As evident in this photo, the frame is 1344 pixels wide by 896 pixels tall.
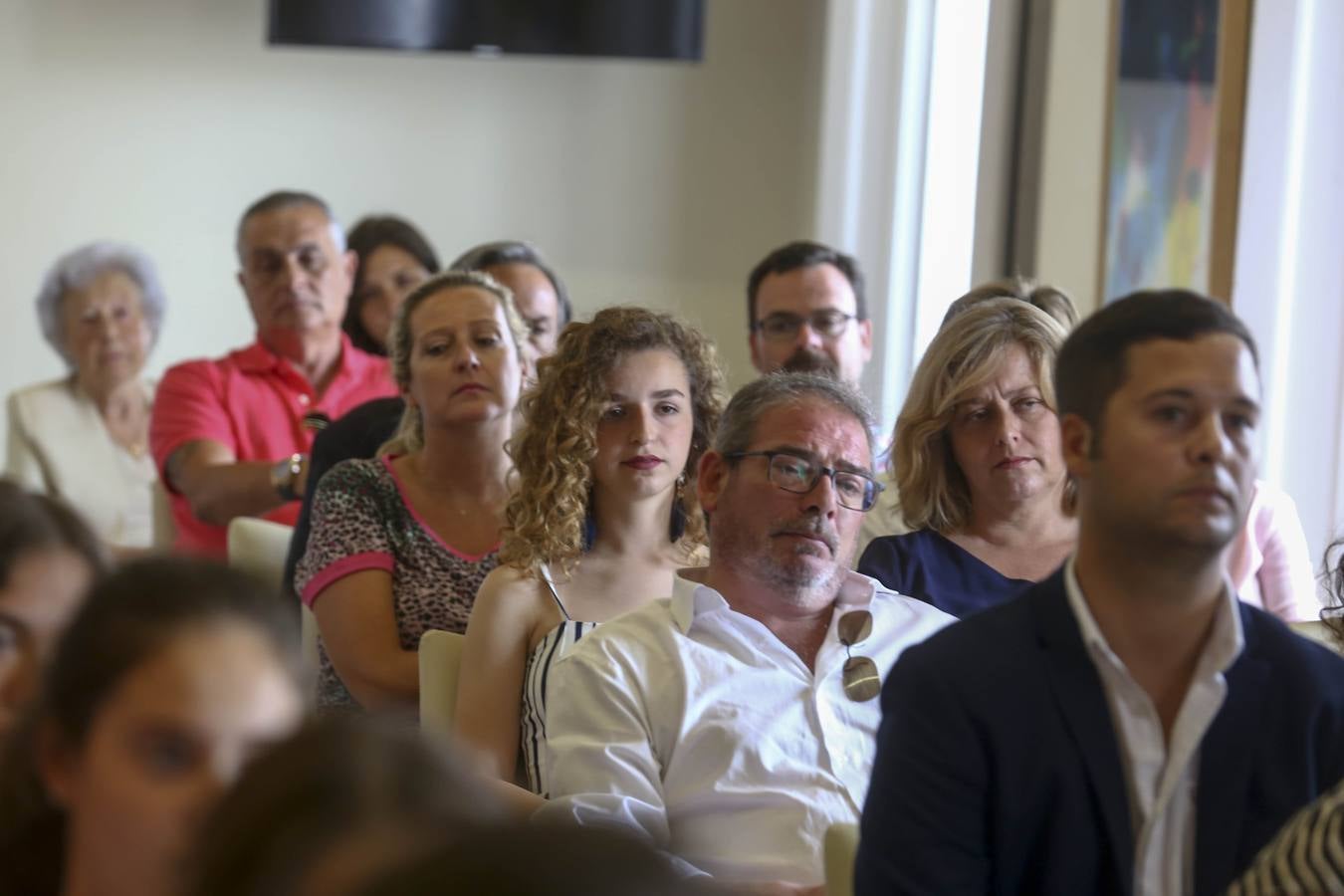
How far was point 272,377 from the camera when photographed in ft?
14.7

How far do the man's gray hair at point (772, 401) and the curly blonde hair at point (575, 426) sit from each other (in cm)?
29

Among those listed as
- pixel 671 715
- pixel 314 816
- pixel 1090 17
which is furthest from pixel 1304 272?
pixel 314 816

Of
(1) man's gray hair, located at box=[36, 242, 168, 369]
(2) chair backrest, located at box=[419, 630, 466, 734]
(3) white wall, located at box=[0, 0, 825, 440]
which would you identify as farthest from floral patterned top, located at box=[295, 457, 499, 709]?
(3) white wall, located at box=[0, 0, 825, 440]

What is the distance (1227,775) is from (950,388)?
121 centimetres

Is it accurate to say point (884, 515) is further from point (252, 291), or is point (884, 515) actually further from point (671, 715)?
point (252, 291)

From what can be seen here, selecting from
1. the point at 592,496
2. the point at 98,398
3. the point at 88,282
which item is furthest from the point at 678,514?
the point at 88,282

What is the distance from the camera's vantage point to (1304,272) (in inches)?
155

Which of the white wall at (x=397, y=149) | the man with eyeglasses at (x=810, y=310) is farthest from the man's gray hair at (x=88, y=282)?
the man with eyeglasses at (x=810, y=310)

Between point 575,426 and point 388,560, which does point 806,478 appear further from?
point 388,560

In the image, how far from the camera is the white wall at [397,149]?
22.4ft

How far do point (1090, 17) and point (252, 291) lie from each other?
2.40 metres

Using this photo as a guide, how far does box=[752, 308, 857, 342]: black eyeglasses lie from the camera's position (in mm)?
3963

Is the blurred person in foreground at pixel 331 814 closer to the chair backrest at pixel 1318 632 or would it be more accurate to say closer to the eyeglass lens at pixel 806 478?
the eyeglass lens at pixel 806 478

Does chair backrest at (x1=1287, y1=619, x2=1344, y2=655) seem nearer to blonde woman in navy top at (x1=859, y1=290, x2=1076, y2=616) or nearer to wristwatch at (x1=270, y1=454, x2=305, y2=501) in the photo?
blonde woman in navy top at (x1=859, y1=290, x2=1076, y2=616)
